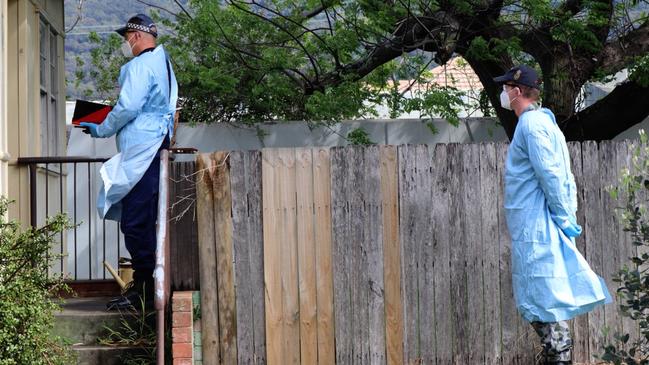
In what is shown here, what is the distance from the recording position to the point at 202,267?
721cm

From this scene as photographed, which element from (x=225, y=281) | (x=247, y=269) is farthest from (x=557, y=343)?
(x=225, y=281)

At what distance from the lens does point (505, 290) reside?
7.42m

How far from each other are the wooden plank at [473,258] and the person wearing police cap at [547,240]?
3.34 feet

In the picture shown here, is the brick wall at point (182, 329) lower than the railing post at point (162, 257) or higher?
lower

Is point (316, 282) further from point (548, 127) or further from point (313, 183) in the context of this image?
point (548, 127)

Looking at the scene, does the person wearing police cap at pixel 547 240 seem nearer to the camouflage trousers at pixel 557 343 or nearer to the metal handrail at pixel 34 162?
the camouflage trousers at pixel 557 343

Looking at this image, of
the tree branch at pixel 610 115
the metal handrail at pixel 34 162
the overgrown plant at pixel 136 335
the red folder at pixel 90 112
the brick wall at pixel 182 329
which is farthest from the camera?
the tree branch at pixel 610 115

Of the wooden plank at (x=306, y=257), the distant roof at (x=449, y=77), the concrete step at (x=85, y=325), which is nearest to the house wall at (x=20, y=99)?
the concrete step at (x=85, y=325)

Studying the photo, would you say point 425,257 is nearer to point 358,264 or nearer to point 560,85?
point 358,264

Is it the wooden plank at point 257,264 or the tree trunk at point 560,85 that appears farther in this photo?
the tree trunk at point 560,85

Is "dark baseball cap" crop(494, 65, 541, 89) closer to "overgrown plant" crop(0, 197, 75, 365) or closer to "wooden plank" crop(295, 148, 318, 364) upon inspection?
"wooden plank" crop(295, 148, 318, 364)

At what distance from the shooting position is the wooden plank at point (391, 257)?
24.0ft

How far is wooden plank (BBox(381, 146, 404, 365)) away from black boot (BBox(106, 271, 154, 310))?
1632mm

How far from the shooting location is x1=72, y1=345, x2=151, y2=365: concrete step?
7094 mm
